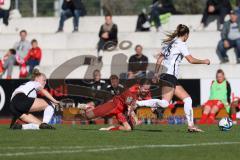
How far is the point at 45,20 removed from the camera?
31672 millimetres

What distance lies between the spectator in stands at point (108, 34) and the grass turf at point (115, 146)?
12.7 m

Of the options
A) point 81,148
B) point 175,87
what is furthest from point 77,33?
point 81,148

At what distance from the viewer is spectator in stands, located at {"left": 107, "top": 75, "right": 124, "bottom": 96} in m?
24.3

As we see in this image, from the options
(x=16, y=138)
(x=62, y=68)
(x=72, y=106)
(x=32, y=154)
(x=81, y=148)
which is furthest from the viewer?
(x=62, y=68)

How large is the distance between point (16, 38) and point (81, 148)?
751 inches

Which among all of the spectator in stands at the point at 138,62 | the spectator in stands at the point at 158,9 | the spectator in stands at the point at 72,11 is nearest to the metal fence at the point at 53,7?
the spectator in stands at the point at 72,11

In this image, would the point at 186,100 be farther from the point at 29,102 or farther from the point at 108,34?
the point at 108,34

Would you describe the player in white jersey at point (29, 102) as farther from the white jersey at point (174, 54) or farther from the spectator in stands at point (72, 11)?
the spectator in stands at point (72, 11)

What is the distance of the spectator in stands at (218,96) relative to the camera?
78.1ft

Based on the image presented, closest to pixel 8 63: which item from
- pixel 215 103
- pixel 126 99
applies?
pixel 215 103

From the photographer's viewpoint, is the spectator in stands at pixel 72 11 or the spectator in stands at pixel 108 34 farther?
the spectator in stands at pixel 72 11

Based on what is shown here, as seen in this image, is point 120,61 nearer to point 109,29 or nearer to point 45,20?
point 109,29

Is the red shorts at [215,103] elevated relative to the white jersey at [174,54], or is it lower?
lower

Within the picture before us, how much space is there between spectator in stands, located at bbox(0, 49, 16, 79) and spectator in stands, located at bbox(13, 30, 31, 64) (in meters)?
0.21
